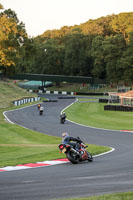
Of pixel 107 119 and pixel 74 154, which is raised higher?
pixel 74 154

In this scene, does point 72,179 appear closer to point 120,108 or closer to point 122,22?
point 120,108

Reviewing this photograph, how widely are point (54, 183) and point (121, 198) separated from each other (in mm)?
2940

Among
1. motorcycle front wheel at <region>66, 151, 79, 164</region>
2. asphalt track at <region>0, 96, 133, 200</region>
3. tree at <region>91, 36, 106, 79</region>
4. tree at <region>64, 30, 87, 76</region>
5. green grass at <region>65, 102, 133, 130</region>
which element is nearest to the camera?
asphalt track at <region>0, 96, 133, 200</region>

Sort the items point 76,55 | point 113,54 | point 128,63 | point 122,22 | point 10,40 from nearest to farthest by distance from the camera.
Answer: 1. point 10,40
2. point 128,63
3. point 113,54
4. point 122,22
5. point 76,55

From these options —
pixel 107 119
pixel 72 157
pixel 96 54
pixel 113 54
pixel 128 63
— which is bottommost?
pixel 107 119

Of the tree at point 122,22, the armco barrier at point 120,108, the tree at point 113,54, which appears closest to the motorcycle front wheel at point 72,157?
the armco barrier at point 120,108

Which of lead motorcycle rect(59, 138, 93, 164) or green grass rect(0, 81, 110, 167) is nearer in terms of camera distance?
lead motorcycle rect(59, 138, 93, 164)

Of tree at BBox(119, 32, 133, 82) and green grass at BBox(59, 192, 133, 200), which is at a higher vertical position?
tree at BBox(119, 32, 133, 82)

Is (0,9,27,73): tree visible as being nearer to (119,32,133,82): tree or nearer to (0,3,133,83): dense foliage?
(0,3,133,83): dense foliage

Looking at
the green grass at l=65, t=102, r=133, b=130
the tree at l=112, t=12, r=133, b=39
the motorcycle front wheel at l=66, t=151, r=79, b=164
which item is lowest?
the green grass at l=65, t=102, r=133, b=130

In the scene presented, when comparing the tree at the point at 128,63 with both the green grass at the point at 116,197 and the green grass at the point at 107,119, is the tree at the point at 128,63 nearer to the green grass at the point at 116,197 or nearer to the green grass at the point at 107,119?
the green grass at the point at 107,119

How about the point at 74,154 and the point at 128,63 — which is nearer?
the point at 74,154

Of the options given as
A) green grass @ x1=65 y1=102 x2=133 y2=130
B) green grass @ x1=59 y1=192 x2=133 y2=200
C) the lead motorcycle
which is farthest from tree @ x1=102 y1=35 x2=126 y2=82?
green grass @ x1=59 y1=192 x2=133 y2=200

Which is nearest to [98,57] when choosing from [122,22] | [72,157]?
[122,22]
